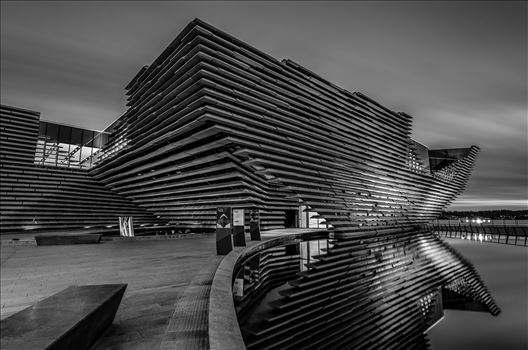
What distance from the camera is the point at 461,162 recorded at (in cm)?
3678

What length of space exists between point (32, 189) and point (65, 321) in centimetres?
2186

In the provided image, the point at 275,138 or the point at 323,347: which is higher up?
the point at 275,138

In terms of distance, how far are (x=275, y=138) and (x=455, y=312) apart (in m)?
11.3

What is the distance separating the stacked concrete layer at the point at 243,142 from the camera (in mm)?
13656

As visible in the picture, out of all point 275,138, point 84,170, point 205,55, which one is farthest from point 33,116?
point 275,138

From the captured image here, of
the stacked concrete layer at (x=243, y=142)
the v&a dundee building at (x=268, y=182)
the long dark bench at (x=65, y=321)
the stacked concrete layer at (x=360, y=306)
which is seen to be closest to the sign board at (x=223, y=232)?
the v&a dundee building at (x=268, y=182)

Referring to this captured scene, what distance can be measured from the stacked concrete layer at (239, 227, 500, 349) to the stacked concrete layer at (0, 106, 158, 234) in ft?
64.4

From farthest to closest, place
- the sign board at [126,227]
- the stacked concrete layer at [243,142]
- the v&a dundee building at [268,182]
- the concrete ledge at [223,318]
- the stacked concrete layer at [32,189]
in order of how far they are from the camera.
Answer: the stacked concrete layer at [32,189] < the sign board at [126,227] < the stacked concrete layer at [243,142] < the v&a dundee building at [268,182] < the concrete ledge at [223,318]

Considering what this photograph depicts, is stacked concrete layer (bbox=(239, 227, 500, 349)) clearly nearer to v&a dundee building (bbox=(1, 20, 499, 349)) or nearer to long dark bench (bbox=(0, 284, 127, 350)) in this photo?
v&a dundee building (bbox=(1, 20, 499, 349))

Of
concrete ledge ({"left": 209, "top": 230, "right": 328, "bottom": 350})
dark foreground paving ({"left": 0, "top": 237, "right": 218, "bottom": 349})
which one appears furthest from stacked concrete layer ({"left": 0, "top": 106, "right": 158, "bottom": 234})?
concrete ledge ({"left": 209, "top": 230, "right": 328, "bottom": 350})

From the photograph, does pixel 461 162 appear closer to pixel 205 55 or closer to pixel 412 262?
pixel 412 262

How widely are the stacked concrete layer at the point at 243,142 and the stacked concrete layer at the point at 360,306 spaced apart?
297 inches

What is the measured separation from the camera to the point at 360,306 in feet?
17.4

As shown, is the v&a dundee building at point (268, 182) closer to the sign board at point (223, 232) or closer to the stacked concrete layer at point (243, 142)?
the stacked concrete layer at point (243, 142)
